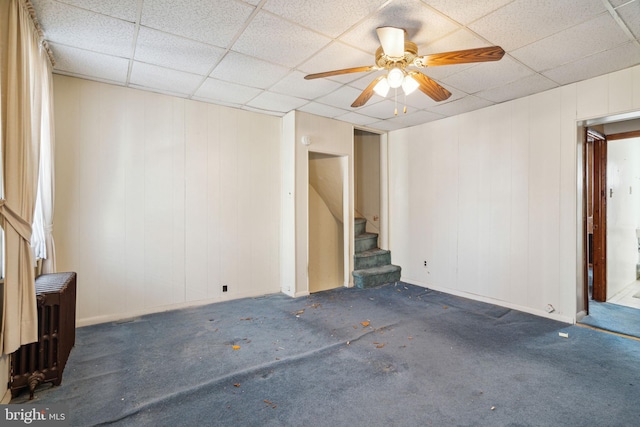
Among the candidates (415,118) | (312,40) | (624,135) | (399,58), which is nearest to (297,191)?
(415,118)

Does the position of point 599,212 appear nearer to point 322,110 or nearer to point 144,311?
point 322,110

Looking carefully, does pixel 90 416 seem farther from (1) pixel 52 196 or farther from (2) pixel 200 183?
(2) pixel 200 183

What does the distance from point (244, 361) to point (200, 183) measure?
2343mm

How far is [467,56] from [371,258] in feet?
12.1

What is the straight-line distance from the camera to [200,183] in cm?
397

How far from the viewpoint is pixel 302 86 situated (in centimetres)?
342

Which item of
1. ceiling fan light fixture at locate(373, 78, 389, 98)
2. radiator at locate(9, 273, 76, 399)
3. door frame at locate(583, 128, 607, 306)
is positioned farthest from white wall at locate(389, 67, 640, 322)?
radiator at locate(9, 273, 76, 399)

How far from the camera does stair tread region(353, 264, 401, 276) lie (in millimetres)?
4906

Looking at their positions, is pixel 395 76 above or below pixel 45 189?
above

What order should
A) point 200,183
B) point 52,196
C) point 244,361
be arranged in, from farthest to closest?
point 200,183
point 52,196
point 244,361

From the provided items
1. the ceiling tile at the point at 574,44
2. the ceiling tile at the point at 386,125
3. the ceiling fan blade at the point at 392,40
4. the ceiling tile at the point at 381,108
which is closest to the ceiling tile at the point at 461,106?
the ceiling tile at the point at 381,108

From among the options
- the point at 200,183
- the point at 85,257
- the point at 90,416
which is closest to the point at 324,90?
the point at 200,183

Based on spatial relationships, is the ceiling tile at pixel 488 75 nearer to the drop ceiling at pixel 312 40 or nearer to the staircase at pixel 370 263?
the drop ceiling at pixel 312 40

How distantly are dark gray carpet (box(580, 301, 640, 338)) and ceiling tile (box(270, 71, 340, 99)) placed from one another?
3851mm
